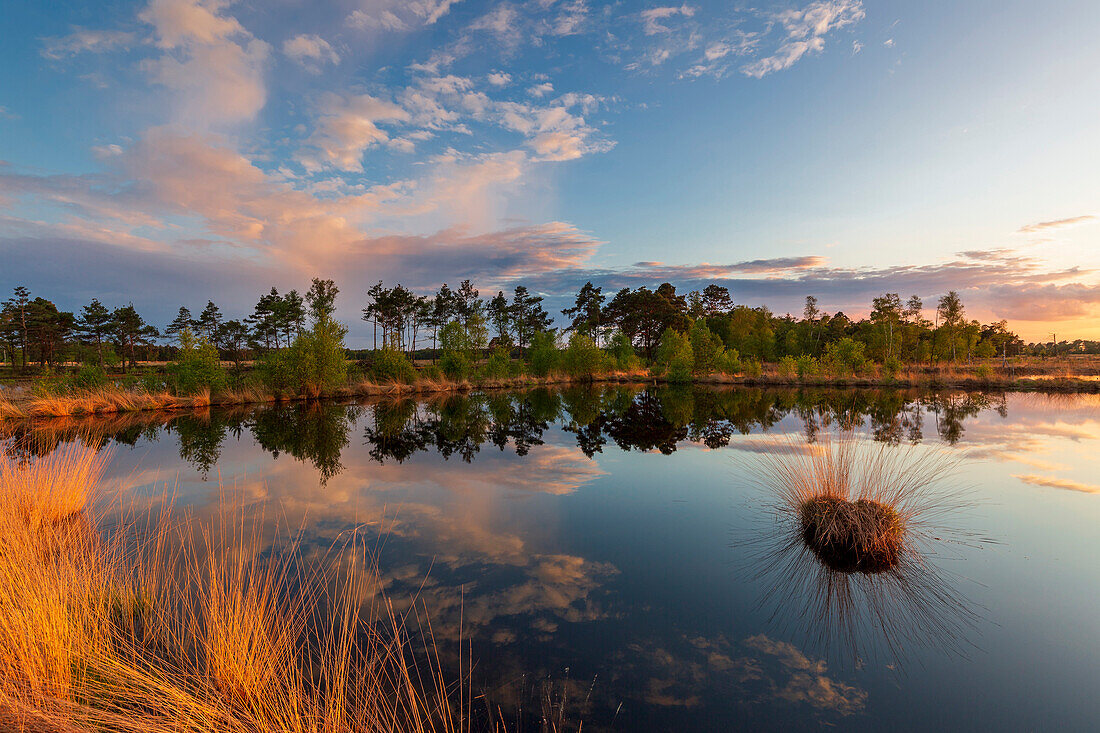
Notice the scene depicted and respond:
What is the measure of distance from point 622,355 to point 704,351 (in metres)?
7.72

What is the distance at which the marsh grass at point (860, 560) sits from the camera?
4.09 metres

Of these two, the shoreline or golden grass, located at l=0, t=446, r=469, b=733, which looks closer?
golden grass, located at l=0, t=446, r=469, b=733

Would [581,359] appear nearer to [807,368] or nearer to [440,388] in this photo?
[440,388]

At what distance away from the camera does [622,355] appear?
44.8m

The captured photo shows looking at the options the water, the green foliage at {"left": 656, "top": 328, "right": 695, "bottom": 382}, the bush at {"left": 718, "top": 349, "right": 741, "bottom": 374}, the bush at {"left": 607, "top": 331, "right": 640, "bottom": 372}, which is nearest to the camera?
the water

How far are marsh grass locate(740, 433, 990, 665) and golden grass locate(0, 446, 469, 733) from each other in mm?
3446

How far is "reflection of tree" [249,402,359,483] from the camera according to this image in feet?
37.0

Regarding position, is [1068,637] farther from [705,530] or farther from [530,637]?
[530,637]

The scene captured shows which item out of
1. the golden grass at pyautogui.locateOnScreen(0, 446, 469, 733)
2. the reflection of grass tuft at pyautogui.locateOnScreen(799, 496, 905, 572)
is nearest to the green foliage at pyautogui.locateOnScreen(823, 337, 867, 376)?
the reflection of grass tuft at pyautogui.locateOnScreen(799, 496, 905, 572)

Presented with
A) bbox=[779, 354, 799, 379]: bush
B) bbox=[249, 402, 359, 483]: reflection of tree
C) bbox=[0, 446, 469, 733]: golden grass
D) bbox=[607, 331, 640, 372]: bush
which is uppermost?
bbox=[607, 331, 640, 372]: bush

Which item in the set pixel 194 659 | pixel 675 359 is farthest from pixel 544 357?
pixel 194 659

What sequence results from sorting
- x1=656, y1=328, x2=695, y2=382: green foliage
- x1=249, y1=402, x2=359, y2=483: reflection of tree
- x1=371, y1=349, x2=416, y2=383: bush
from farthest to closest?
x1=656, y1=328, x2=695, y2=382: green foliage, x1=371, y1=349, x2=416, y2=383: bush, x1=249, y1=402, x2=359, y2=483: reflection of tree

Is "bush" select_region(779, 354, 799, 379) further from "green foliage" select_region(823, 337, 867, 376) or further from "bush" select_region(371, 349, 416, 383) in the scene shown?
"bush" select_region(371, 349, 416, 383)

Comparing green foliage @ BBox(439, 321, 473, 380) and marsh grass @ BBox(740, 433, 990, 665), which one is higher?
green foliage @ BBox(439, 321, 473, 380)
